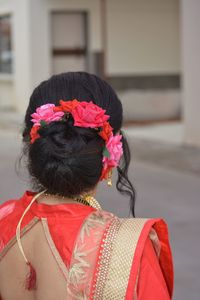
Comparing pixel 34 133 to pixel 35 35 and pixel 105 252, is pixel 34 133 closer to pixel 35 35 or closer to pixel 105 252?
pixel 105 252

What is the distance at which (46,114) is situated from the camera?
1846mm

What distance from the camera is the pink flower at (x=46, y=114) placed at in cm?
184

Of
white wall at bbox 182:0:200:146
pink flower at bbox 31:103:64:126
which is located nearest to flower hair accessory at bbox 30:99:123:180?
pink flower at bbox 31:103:64:126

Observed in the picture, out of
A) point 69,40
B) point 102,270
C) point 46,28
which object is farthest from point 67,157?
point 69,40

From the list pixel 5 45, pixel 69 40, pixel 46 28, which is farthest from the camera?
pixel 5 45

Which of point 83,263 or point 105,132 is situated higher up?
point 105,132

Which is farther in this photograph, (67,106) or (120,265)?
(67,106)

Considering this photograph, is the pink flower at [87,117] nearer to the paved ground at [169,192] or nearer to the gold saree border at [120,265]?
the gold saree border at [120,265]

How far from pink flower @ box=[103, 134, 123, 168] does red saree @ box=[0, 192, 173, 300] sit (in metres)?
0.13

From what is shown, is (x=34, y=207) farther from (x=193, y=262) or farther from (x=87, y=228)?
(x=193, y=262)

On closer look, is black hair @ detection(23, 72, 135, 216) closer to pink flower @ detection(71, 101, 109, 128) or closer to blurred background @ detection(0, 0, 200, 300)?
pink flower @ detection(71, 101, 109, 128)

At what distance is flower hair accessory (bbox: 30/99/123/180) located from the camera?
5.94 feet

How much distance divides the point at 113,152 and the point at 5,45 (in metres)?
18.4

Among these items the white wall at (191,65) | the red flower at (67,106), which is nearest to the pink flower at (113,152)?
the red flower at (67,106)
